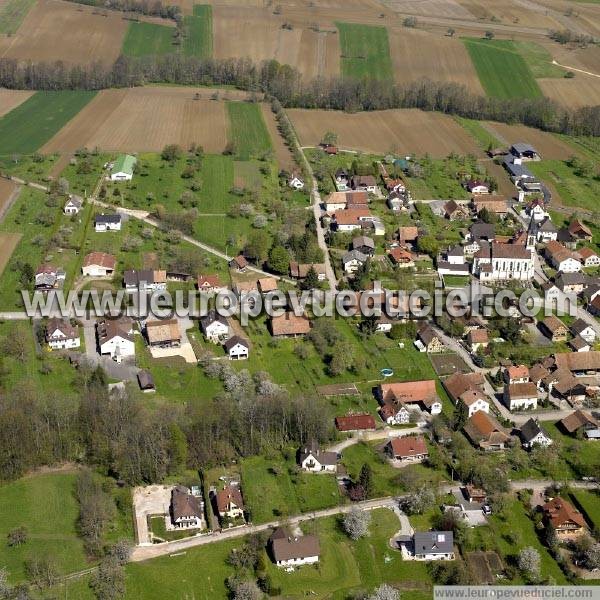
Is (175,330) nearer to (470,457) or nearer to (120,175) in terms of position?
(470,457)

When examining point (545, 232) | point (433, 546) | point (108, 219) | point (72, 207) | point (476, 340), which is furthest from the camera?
point (72, 207)

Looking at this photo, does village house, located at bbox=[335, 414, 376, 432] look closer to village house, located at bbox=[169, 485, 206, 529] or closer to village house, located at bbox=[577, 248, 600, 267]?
village house, located at bbox=[169, 485, 206, 529]

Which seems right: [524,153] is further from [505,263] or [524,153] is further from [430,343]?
[430,343]

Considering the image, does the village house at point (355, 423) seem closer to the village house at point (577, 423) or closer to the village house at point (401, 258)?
the village house at point (577, 423)

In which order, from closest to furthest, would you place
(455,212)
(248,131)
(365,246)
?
1. (365,246)
2. (455,212)
3. (248,131)

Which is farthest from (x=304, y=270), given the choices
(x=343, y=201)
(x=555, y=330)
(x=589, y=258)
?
(x=589, y=258)

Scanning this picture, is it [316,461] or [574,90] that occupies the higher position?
[574,90]

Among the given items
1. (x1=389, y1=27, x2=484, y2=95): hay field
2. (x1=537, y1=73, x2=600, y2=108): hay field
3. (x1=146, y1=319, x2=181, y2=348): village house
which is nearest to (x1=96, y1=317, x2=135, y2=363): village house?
(x1=146, y1=319, x2=181, y2=348): village house

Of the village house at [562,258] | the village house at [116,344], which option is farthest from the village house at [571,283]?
the village house at [116,344]
